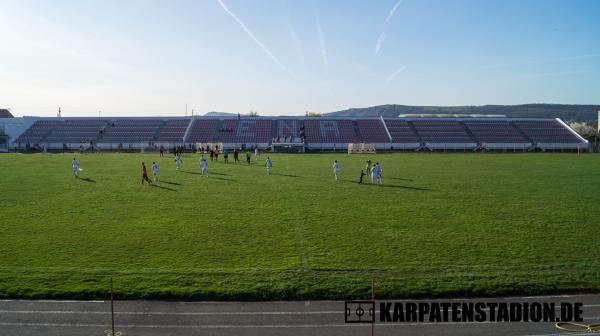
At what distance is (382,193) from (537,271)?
12208 mm

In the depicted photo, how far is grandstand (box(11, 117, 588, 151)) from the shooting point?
6950 centimetres

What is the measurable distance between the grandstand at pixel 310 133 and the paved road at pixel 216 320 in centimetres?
5497

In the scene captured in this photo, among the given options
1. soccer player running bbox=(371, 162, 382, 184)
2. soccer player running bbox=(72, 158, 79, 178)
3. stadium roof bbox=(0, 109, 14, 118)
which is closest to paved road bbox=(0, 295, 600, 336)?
soccer player running bbox=(371, 162, 382, 184)

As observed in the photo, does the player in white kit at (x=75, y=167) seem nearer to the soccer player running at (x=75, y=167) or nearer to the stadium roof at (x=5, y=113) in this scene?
the soccer player running at (x=75, y=167)

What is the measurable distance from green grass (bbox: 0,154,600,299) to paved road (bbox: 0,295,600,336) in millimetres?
416

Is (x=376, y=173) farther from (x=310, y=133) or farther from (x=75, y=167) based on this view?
(x=310, y=133)

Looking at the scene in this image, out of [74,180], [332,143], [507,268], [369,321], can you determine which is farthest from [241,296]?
[332,143]

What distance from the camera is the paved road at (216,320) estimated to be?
30.1ft

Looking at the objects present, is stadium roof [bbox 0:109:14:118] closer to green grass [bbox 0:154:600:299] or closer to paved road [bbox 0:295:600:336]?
green grass [bbox 0:154:600:299]

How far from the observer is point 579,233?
15492 millimetres

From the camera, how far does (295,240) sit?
14.8 meters

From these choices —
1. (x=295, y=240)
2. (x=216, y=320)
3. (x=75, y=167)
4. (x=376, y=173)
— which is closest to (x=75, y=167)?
(x=75, y=167)

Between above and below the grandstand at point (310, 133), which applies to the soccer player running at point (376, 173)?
below

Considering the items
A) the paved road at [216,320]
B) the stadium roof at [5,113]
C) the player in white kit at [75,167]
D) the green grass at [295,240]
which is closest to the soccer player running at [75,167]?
the player in white kit at [75,167]
